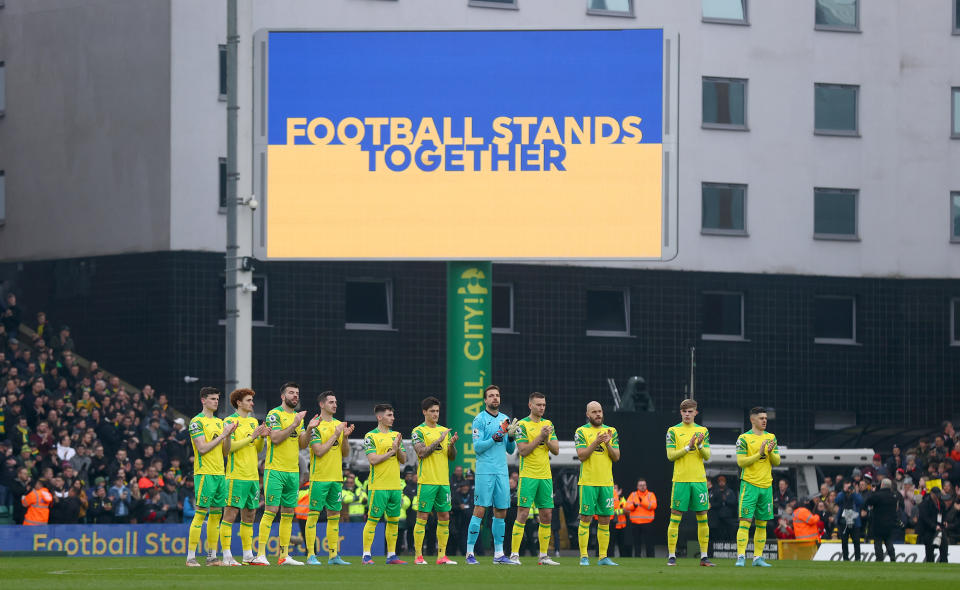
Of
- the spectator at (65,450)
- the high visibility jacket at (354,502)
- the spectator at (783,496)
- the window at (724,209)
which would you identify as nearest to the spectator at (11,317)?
the spectator at (65,450)

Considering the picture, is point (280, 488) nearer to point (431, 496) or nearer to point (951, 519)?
point (431, 496)

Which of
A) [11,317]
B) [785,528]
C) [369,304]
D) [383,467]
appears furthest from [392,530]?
[369,304]

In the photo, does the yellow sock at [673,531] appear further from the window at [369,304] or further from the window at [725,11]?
the window at [725,11]

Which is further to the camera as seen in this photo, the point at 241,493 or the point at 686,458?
the point at 686,458

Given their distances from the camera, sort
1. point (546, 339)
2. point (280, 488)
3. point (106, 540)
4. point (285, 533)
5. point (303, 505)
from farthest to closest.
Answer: point (546, 339) < point (106, 540) < point (303, 505) < point (285, 533) < point (280, 488)

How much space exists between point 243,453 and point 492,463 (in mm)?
3400

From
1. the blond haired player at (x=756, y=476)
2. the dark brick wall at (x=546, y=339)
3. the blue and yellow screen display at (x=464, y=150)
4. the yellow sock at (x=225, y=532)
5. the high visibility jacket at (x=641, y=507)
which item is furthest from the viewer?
the dark brick wall at (x=546, y=339)

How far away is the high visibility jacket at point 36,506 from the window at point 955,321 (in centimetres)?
2925

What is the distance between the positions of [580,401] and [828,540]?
521 inches

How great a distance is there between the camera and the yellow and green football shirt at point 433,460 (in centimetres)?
2548

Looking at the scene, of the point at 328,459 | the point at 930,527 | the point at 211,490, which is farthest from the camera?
the point at 930,527

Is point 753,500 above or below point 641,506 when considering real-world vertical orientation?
above

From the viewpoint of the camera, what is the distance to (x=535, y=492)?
25.4 meters

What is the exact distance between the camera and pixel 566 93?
32531mm
